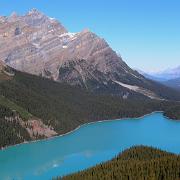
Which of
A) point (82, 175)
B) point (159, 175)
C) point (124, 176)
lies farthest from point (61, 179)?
point (159, 175)

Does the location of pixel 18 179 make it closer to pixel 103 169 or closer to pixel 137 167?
pixel 103 169

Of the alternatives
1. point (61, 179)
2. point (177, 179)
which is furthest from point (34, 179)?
point (177, 179)

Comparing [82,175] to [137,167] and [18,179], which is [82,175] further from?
[18,179]

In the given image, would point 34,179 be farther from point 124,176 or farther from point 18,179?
point 124,176

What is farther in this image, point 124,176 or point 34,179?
point 34,179

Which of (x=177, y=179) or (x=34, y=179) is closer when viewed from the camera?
(x=177, y=179)

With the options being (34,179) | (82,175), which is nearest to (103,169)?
(82,175)

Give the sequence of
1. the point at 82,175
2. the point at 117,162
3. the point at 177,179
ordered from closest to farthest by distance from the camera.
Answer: the point at 177,179, the point at 82,175, the point at 117,162

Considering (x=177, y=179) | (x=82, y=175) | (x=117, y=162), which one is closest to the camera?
(x=177, y=179)
